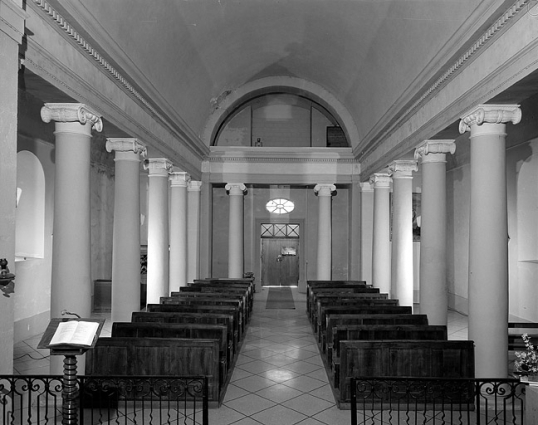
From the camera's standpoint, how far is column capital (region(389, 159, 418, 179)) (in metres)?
11.9

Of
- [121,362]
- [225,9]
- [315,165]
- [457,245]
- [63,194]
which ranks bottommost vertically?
[121,362]

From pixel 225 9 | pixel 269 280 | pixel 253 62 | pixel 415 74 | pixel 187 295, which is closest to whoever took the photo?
pixel 415 74

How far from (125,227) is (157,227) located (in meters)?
2.82

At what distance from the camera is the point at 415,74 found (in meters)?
9.67

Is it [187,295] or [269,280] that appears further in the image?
[269,280]

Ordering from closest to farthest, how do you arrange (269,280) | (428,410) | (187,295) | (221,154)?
1. (428,410)
2. (187,295)
3. (221,154)
4. (269,280)

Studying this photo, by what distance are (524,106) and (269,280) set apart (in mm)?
12968

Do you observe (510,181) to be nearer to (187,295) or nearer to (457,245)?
(457,245)

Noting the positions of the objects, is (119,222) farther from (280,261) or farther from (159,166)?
(280,261)

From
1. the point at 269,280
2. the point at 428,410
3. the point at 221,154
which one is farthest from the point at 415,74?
the point at 269,280

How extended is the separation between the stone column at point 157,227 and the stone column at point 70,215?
486 centimetres

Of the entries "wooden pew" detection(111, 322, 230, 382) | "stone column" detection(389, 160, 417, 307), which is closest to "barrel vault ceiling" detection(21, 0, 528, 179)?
"stone column" detection(389, 160, 417, 307)

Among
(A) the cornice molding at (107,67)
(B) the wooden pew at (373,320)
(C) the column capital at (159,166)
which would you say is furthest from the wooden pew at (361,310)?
(A) the cornice molding at (107,67)

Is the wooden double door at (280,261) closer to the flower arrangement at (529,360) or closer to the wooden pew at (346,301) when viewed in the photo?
the wooden pew at (346,301)
